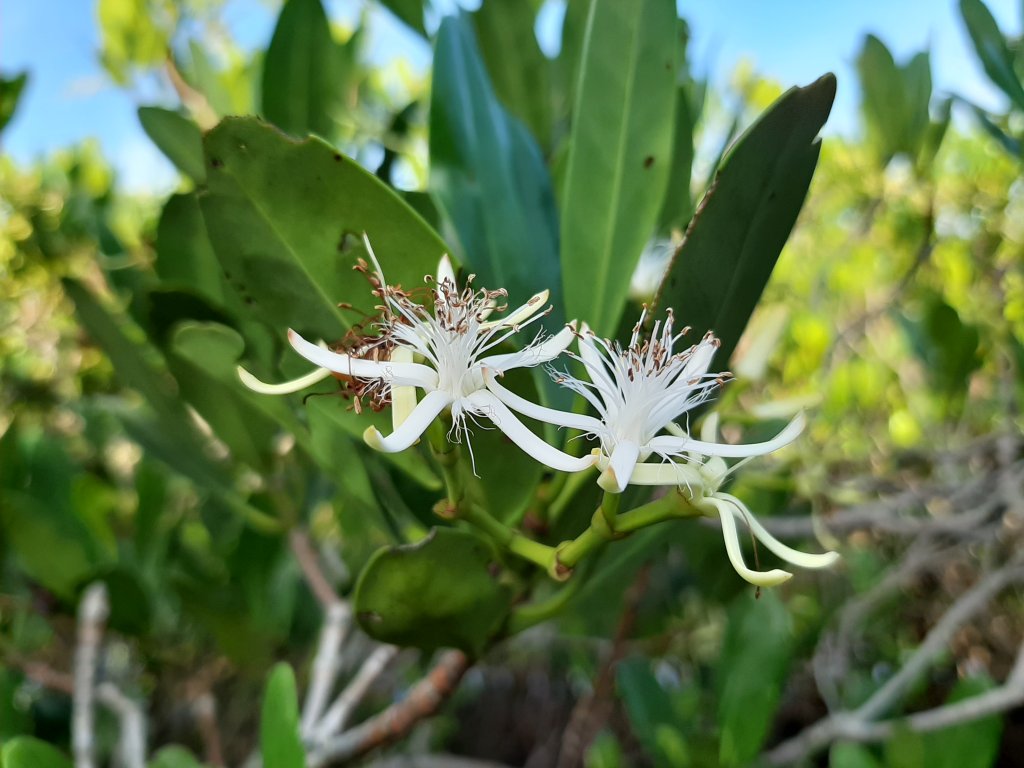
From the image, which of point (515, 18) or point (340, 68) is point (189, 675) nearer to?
point (340, 68)

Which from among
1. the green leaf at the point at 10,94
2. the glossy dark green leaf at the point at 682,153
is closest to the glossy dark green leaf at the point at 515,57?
the glossy dark green leaf at the point at 682,153

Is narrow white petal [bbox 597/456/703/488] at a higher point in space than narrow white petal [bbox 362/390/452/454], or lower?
lower

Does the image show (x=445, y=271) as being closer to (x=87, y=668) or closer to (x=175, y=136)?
(x=175, y=136)

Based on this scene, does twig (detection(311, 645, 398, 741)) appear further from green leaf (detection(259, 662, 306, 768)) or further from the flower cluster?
the flower cluster

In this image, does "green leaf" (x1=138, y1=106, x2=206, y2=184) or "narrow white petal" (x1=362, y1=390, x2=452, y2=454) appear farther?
"green leaf" (x1=138, y1=106, x2=206, y2=184)

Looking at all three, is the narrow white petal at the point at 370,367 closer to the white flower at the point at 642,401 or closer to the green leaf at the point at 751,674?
the white flower at the point at 642,401

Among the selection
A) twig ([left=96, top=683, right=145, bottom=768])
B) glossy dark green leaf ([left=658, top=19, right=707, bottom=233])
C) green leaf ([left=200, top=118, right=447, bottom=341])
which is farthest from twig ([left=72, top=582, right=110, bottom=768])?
glossy dark green leaf ([left=658, top=19, right=707, bottom=233])
